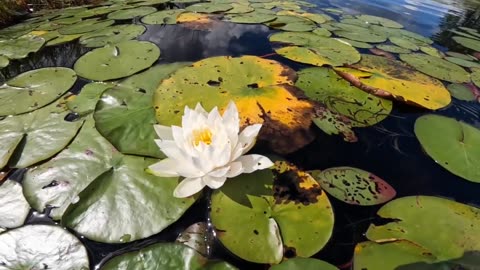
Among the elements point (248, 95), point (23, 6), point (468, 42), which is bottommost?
point (468, 42)

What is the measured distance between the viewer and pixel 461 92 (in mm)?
1845

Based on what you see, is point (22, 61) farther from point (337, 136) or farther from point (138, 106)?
point (337, 136)

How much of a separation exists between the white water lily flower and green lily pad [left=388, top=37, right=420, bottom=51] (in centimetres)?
202

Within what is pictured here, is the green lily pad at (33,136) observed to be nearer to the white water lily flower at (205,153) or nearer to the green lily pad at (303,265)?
the white water lily flower at (205,153)

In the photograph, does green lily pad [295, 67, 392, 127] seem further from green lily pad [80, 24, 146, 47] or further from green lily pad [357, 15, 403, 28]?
green lily pad [357, 15, 403, 28]

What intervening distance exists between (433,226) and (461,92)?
1.25m

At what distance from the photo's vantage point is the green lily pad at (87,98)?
4.88 feet

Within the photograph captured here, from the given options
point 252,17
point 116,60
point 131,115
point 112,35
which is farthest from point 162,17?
point 131,115

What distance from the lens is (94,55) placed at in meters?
2.03

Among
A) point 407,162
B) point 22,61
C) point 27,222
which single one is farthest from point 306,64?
point 22,61

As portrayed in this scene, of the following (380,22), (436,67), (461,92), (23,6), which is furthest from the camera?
(23,6)

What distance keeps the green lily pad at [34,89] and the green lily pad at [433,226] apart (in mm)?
1646

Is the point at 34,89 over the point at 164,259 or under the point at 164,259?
over

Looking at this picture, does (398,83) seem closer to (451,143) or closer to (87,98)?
(451,143)
